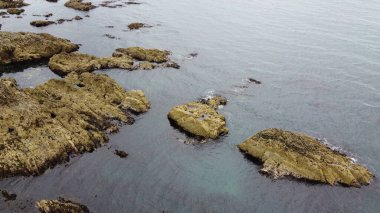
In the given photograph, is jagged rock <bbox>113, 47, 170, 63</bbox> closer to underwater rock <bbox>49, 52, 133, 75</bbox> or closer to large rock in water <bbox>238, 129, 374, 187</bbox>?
underwater rock <bbox>49, 52, 133, 75</bbox>

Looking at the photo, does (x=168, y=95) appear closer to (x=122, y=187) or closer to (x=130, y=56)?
(x=130, y=56)

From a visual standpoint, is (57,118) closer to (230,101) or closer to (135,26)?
(230,101)

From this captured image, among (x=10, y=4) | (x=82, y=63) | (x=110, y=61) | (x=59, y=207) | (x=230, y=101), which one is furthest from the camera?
(x=10, y=4)

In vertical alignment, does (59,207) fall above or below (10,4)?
above

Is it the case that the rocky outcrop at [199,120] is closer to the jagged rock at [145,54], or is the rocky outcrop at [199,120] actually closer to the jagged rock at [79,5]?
the jagged rock at [145,54]

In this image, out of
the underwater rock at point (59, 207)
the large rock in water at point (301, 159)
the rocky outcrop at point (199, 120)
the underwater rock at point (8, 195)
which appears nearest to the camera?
the underwater rock at point (59, 207)

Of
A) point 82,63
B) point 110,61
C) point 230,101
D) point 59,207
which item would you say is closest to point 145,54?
point 110,61

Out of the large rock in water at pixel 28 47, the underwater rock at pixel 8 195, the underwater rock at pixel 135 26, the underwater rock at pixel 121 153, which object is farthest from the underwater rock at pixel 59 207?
the underwater rock at pixel 135 26
